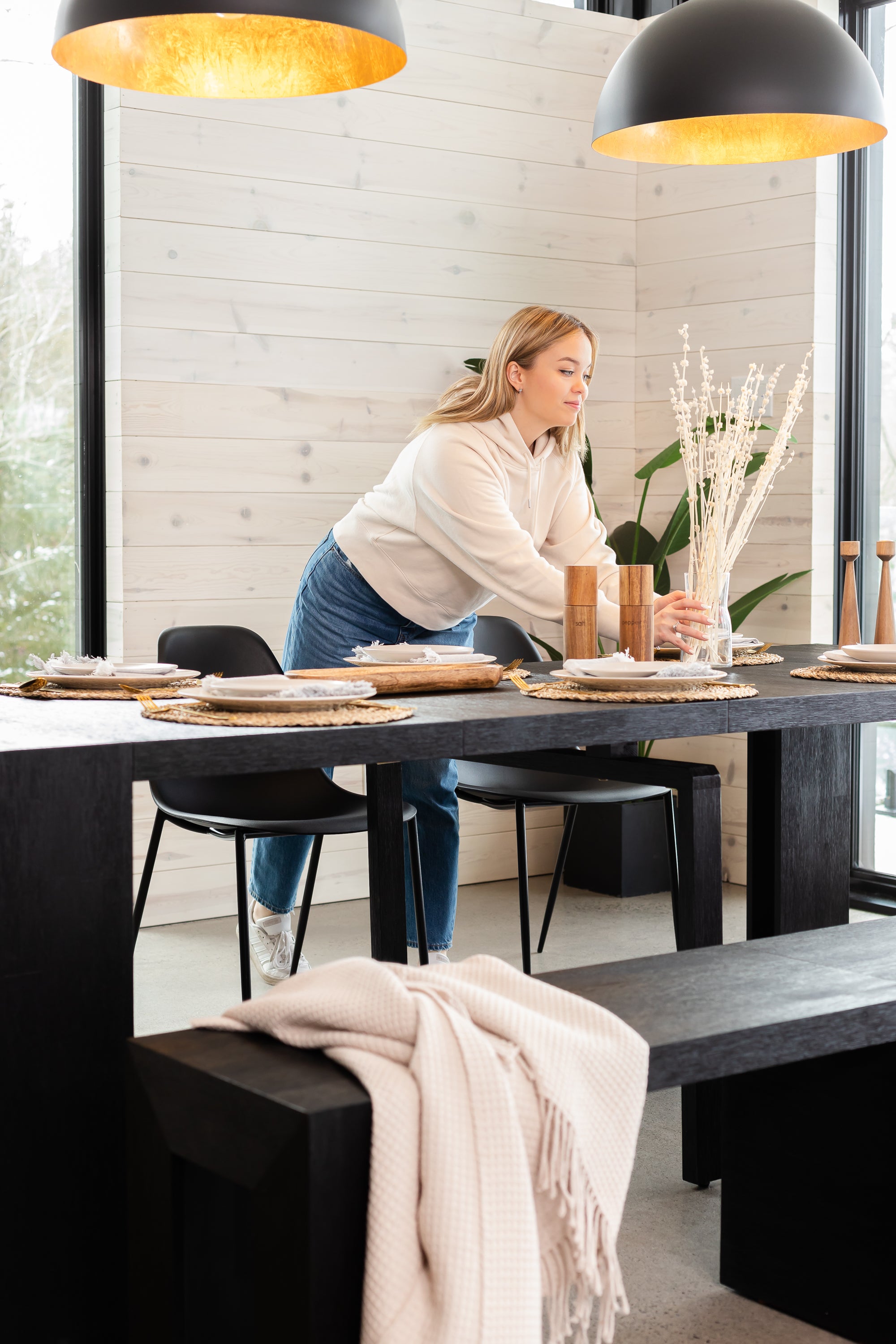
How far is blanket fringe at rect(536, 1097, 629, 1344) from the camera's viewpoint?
1176 millimetres

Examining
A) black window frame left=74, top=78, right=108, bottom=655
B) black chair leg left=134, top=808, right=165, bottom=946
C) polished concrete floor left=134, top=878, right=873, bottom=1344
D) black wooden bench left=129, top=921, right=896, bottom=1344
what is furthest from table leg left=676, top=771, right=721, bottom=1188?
black window frame left=74, top=78, right=108, bottom=655

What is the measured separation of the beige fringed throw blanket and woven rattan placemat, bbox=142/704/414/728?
0.40 meters

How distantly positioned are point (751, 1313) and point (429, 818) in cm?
139

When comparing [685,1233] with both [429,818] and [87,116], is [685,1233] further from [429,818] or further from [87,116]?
[87,116]

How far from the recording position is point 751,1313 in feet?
6.20

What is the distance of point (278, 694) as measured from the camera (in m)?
1.80

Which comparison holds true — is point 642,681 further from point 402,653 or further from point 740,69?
point 740,69

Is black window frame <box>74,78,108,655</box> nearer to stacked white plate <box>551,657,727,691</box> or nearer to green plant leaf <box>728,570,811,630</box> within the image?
green plant leaf <box>728,570,811,630</box>

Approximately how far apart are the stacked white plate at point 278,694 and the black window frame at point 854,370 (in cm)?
265

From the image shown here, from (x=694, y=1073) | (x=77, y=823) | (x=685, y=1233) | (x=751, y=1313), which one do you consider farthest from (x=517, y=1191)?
(x=685, y=1233)

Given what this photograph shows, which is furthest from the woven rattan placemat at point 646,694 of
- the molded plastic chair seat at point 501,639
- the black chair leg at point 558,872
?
the black chair leg at point 558,872

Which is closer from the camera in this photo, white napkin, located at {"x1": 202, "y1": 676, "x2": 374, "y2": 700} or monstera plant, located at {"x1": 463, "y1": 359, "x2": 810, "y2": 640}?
white napkin, located at {"x1": 202, "y1": 676, "x2": 374, "y2": 700}

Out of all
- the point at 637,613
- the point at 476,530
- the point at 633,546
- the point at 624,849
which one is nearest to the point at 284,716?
the point at 637,613

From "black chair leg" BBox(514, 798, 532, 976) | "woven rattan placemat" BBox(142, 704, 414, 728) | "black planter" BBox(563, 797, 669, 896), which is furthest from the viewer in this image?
"black planter" BBox(563, 797, 669, 896)
